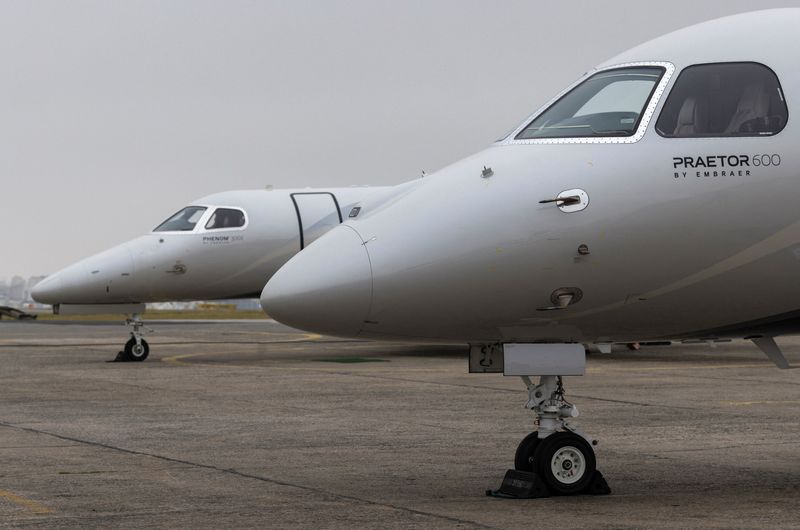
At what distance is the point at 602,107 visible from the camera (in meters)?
9.69

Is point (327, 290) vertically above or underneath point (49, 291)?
underneath

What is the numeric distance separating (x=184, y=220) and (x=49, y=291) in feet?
10.6

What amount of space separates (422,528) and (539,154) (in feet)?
8.89

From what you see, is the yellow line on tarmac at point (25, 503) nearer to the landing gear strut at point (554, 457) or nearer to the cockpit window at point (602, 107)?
the landing gear strut at point (554, 457)

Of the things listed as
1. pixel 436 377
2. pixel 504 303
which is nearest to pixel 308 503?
pixel 504 303

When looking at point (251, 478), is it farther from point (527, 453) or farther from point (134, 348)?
point (134, 348)

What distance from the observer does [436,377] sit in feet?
75.0

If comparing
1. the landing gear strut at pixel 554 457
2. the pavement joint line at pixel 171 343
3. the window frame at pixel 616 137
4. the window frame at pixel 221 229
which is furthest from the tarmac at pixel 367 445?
the pavement joint line at pixel 171 343

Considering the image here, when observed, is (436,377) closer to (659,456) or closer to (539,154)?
(659,456)

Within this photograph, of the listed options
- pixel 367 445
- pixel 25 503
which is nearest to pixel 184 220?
pixel 367 445

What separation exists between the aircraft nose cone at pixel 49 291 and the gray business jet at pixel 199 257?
0.02 m

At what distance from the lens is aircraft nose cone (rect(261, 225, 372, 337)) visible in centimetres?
923

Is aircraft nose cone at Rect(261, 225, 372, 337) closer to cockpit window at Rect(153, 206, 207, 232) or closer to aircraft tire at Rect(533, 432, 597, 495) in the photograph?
aircraft tire at Rect(533, 432, 597, 495)

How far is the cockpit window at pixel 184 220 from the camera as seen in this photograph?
2862 cm
